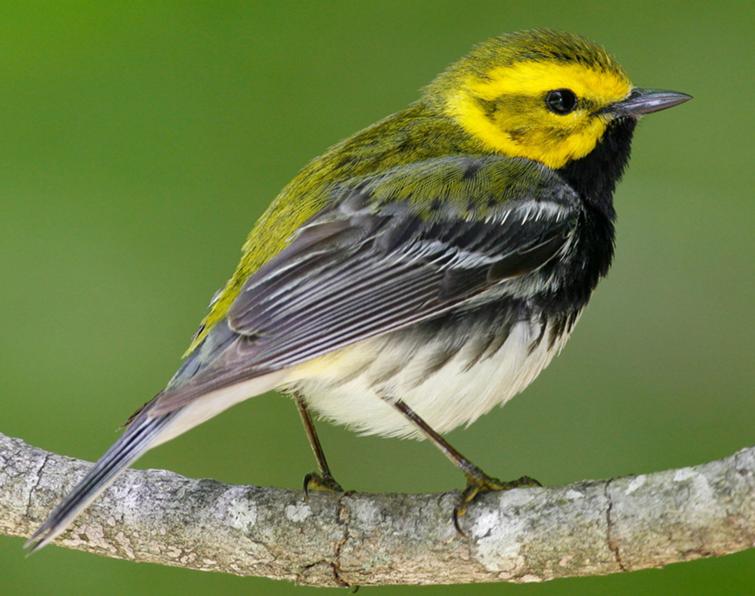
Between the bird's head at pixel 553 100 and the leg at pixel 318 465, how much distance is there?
1086 millimetres

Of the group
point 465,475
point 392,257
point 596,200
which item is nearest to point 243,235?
point 392,257

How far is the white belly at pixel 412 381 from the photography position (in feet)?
12.2

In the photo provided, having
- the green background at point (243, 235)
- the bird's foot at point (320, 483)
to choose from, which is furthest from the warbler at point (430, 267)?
the green background at point (243, 235)

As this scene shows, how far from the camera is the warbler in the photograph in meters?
3.56

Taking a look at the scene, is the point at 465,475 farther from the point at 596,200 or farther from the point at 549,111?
the point at 549,111

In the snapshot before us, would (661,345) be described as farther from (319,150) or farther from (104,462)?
(104,462)

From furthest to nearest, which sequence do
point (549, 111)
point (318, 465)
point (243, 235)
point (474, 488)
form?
1. point (243, 235)
2. point (549, 111)
3. point (318, 465)
4. point (474, 488)

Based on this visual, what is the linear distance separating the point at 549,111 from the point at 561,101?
0.06 meters

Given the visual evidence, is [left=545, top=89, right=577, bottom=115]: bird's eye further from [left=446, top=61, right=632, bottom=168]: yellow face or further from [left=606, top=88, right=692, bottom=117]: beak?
[left=606, top=88, right=692, bottom=117]: beak

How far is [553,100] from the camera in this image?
168 inches

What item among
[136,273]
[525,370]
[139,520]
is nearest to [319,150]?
[136,273]

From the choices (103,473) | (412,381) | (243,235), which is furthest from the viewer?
(243,235)

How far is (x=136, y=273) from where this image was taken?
449cm

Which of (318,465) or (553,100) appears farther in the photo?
(553,100)
